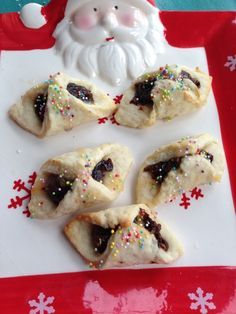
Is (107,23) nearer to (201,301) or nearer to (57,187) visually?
(57,187)

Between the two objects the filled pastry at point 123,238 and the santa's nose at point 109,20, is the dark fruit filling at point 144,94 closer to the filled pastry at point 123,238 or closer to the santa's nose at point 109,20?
the santa's nose at point 109,20

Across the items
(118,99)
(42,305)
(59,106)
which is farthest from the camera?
(118,99)

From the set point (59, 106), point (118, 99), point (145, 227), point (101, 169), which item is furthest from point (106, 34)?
point (145, 227)

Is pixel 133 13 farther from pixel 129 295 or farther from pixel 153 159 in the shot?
pixel 129 295

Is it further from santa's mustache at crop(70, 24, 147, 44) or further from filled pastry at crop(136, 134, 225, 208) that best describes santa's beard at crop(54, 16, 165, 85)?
filled pastry at crop(136, 134, 225, 208)

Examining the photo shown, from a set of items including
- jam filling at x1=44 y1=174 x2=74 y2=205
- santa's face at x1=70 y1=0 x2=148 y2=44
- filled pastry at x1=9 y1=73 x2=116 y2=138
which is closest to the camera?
jam filling at x1=44 y1=174 x2=74 y2=205

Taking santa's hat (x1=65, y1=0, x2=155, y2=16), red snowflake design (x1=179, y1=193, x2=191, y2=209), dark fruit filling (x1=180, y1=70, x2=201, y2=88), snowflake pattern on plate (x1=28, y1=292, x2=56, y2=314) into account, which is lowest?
snowflake pattern on plate (x1=28, y1=292, x2=56, y2=314)

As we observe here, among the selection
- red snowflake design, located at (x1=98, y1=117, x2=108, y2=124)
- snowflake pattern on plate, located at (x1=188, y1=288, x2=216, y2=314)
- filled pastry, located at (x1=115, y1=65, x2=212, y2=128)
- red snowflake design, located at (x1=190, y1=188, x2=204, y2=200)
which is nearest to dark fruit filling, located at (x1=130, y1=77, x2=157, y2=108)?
filled pastry, located at (x1=115, y1=65, x2=212, y2=128)

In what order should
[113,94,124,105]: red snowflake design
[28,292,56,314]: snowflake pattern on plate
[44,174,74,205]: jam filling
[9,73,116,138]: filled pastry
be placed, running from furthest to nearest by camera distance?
[113,94,124,105]: red snowflake design
[9,73,116,138]: filled pastry
[44,174,74,205]: jam filling
[28,292,56,314]: snowflake pattern on plate

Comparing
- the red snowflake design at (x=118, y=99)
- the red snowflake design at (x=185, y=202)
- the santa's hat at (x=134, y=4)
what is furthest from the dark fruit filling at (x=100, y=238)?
the santa's hat at (x=134, y=4)

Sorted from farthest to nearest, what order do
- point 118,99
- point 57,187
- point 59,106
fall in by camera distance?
point 118,99 → point 59,106 → point 57,187
